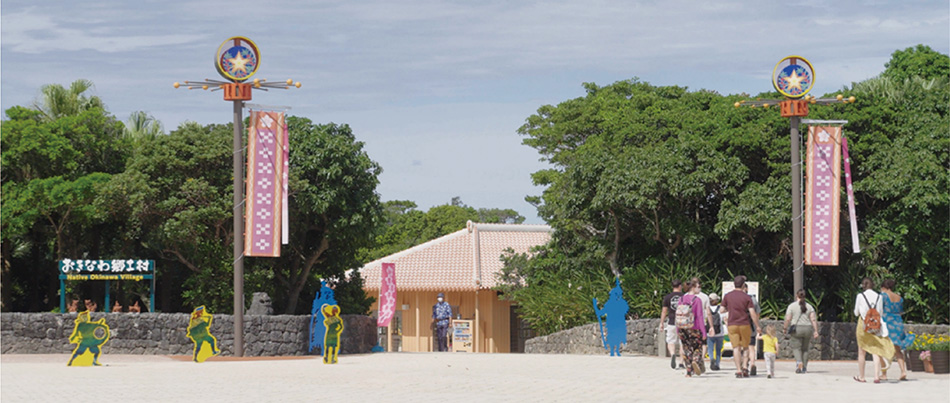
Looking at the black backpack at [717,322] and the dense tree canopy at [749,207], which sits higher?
the dense tree canopy at [749,207]

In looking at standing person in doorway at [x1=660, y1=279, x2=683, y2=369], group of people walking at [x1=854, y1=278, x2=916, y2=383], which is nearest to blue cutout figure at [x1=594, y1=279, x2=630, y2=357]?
standing person in doorway at [x1=660, y1=279, x2=683, y2=369]

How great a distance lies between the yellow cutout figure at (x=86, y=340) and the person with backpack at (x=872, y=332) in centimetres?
1247

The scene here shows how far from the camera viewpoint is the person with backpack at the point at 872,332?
14.6m

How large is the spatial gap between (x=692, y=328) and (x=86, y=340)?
415 inches

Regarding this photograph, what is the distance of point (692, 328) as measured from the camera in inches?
600

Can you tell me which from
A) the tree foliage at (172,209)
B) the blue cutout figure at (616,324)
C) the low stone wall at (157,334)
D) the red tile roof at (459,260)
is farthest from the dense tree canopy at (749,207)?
the red tile roof at (459,260)

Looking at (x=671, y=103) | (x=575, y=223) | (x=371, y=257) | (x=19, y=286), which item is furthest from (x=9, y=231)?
(x=371, y=257)

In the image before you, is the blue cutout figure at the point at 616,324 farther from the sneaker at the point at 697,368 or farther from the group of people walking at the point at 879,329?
the group of people walking at the point at 879,329

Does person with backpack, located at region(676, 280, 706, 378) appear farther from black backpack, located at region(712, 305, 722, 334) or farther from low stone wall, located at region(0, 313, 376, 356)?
low stone wall, located at region(0, 313, 376, 356)

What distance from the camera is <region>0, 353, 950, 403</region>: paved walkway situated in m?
12.6

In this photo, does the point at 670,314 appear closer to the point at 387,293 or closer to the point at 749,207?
the point at 749,207

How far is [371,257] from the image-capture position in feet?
173

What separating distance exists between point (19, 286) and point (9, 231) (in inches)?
164

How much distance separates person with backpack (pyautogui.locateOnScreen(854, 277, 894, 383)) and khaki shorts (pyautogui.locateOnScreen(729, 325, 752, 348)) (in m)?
1.47
